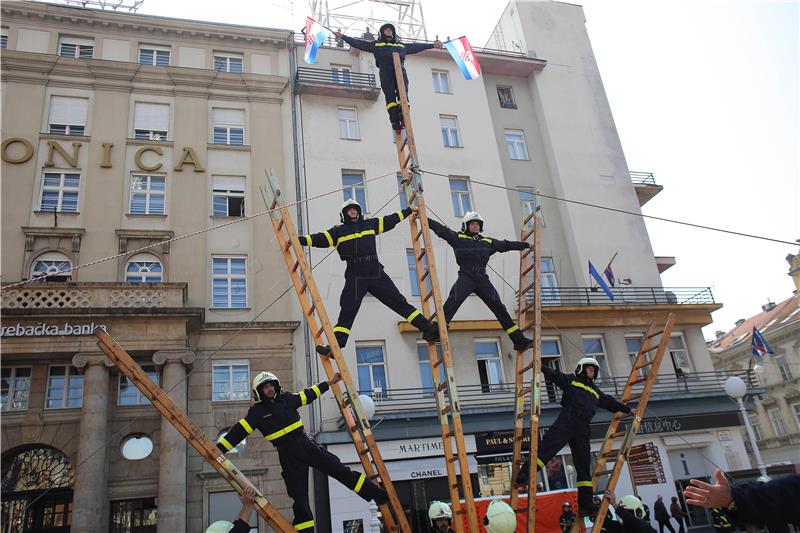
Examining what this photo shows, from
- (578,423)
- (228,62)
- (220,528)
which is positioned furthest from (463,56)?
(228,62)

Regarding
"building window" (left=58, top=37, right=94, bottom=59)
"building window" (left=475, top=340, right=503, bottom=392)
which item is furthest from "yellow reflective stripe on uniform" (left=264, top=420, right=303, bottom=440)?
"building window" (left=58, top=37, right=94, bottom=59)

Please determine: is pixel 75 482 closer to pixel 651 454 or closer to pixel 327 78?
pixel 327 78

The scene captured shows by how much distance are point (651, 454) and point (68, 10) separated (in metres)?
30.3

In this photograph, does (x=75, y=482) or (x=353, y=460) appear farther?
(x=353, y=460)

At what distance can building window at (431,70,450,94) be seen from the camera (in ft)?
101

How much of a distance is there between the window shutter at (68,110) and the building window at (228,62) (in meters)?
5.80

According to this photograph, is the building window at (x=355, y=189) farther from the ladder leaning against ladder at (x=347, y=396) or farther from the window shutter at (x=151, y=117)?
the ladder leaning against ladder at (x=347, y=396)

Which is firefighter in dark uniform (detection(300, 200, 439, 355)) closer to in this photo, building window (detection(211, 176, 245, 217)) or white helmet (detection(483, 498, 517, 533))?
white helmet (detection(483, 498, 517, 533))

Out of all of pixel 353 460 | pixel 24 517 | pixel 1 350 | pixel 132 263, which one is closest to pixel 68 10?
pixel 132 263

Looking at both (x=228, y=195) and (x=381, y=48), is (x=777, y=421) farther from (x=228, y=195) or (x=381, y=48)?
(x=381, y=48)

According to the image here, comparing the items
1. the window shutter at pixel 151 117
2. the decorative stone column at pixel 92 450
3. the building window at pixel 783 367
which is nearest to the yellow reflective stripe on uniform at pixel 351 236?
the decorative stone column at pixel 92 450

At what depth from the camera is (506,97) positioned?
32.5m

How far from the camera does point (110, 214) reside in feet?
78.3

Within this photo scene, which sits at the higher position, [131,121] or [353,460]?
[131,121]
